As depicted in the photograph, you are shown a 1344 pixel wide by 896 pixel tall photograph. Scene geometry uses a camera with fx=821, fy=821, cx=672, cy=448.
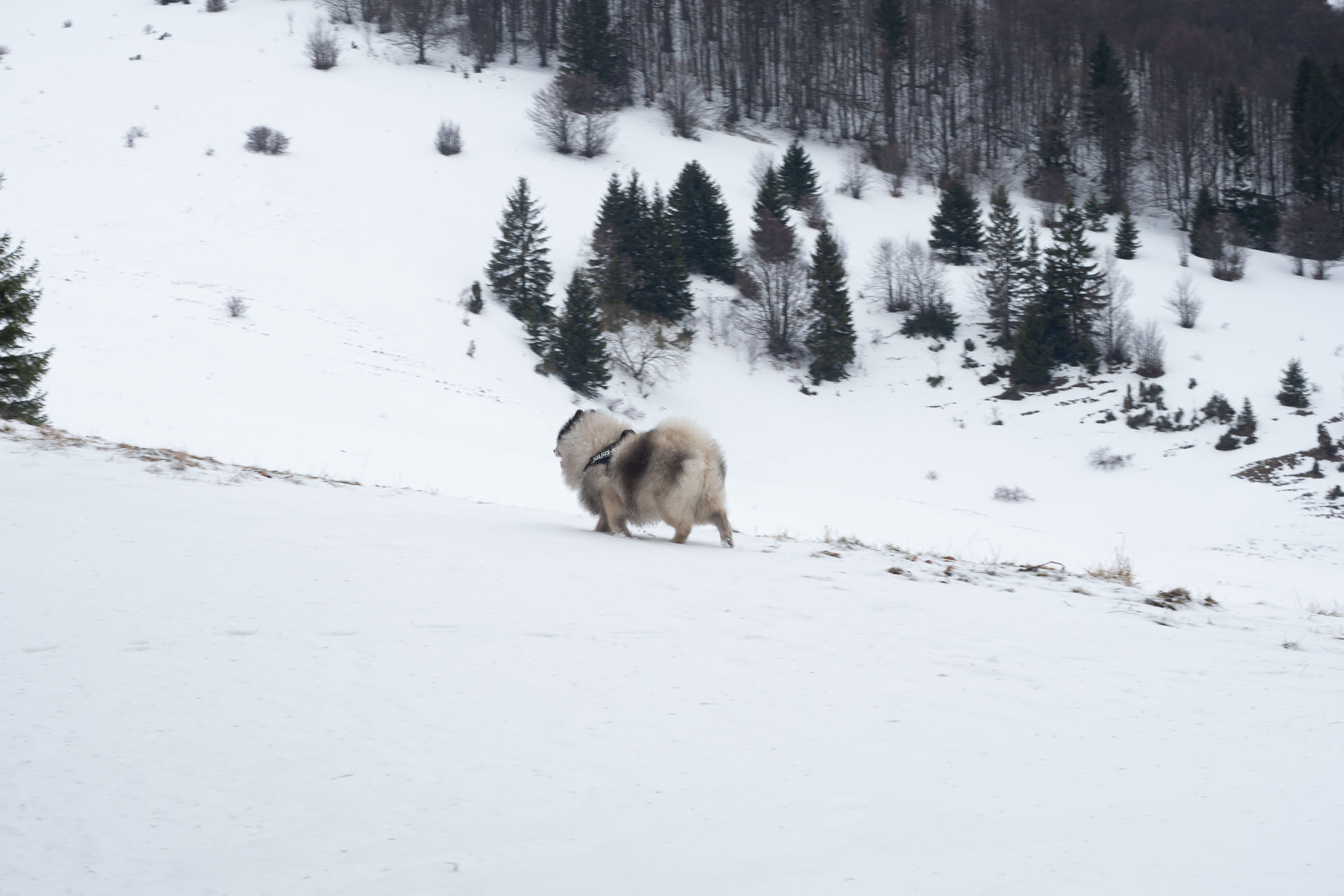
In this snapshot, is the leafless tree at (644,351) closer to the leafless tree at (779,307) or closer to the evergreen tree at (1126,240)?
the leafless tree at (779,307)

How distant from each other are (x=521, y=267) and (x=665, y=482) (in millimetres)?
A: 37311

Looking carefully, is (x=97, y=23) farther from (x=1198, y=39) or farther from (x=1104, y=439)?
(x=1198, y=39)

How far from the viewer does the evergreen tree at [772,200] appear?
5403 cm

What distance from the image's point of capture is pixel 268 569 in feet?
15.6

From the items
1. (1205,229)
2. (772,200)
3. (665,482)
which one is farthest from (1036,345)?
(665,482)

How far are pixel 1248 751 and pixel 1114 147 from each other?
76778 mm

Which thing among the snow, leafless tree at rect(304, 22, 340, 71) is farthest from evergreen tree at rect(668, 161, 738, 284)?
the snow

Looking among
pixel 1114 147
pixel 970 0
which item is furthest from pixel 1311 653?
pixel 970 0

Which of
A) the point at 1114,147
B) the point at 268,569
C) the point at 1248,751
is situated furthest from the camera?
the point at 1114,147

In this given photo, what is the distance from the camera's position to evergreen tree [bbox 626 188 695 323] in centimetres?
4625

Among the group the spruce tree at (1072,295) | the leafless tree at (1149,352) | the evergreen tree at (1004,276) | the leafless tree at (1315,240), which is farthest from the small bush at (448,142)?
the leafless tree at (1315,240)

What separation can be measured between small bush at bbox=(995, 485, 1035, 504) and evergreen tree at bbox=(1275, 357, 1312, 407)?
13110mm

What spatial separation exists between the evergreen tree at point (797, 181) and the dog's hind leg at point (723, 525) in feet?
180

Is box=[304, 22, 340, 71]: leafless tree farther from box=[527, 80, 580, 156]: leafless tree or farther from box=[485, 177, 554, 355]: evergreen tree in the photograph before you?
box=[485, 177, 554, 355]: evergreen tree
